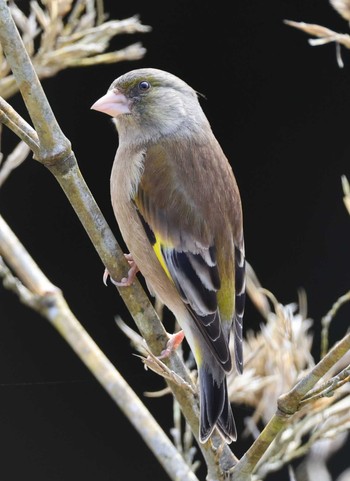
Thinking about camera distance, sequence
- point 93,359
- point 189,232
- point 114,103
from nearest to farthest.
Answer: point 93,359, point 189,232, point 114,103

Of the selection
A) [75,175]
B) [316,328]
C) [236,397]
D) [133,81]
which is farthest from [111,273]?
[316,328]

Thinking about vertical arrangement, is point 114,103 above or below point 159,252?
above

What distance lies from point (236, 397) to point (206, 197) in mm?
309

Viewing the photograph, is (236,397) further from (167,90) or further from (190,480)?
(167,90)

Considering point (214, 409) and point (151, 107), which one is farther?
point (151, 107)

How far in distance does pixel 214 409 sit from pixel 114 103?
59 centimetres

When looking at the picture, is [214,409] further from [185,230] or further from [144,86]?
[144,86]

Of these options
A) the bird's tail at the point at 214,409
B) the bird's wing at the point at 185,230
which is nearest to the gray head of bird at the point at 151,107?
the bird's wing at the point at 185,230

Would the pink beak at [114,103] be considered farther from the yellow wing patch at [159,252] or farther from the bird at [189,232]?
the yellow wing patch at [159,252]

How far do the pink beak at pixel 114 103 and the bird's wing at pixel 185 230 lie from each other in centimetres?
14

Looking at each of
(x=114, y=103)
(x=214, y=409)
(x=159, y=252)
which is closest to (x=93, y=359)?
(x=214, y=409)

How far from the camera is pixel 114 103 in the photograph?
1.29 m

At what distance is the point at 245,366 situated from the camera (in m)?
1.00

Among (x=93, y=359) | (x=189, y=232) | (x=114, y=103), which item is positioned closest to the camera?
(x=93, y=359)
